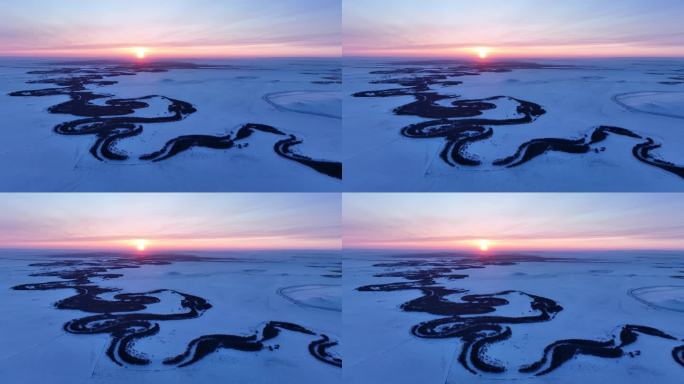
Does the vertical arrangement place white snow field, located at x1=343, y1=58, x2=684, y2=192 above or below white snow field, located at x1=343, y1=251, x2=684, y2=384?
above

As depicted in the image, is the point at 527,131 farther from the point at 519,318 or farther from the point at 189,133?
the point at 189,133

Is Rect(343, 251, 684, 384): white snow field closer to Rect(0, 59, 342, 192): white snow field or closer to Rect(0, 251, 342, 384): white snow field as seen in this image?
Rect(0, 251, 342, 384): white snow field

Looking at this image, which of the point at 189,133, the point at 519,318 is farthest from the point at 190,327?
the point at 519,318

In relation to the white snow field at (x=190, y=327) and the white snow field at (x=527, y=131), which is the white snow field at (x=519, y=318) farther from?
the white snow field at (x=527, y=131)

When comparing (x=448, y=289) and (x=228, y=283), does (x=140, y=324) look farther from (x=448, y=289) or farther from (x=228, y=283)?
(x=448, y=289)

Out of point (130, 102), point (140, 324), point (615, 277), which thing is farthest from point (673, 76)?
point (140, 324)

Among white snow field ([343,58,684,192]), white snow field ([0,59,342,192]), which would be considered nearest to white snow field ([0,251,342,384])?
white snow field ([0,59,342,192])

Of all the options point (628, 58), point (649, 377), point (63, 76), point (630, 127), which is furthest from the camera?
point (628, 58)
